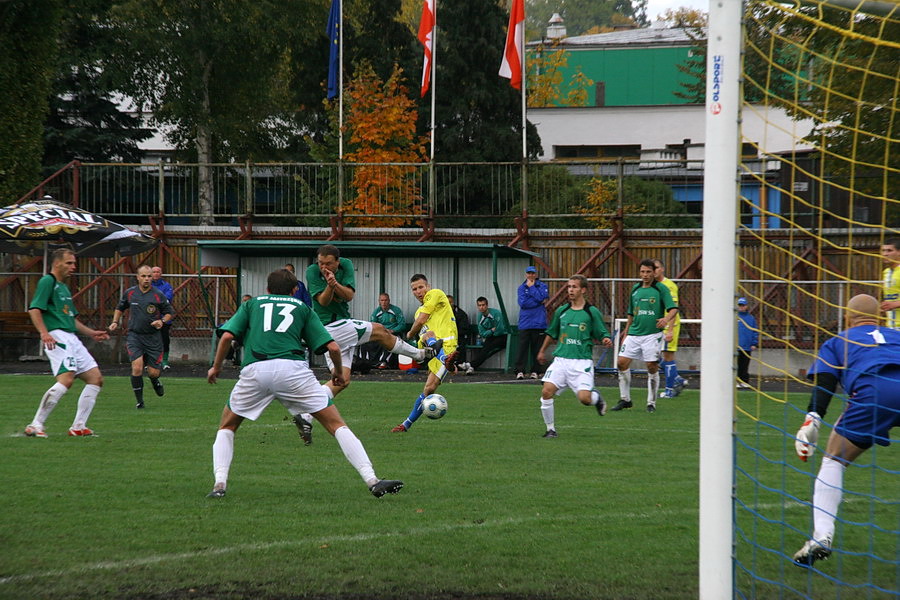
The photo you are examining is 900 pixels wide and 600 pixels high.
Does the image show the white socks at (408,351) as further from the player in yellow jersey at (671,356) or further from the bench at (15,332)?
the bench at (15,332)

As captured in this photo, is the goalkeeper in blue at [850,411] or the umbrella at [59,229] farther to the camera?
the umbrella at [59,229]

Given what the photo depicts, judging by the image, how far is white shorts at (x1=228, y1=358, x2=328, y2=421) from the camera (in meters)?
7.66

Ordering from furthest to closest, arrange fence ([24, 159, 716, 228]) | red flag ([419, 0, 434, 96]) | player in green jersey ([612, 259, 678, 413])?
red flag ([419, 0, 434, 96]), fence ([24, 159, 716, 228]), player in green jersey ([612, 259, 678, 413])

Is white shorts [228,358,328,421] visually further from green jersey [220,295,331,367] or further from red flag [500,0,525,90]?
red flag [500,0,525,90]

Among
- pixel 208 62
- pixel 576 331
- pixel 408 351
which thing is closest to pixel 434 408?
pixel 408 351

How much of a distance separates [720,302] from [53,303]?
8.46 meters

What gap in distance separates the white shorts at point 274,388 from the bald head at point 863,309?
3795 mm

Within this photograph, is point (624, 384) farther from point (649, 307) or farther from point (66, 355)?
point (66, 355)

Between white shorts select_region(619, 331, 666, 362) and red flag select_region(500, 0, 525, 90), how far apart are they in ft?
35.6

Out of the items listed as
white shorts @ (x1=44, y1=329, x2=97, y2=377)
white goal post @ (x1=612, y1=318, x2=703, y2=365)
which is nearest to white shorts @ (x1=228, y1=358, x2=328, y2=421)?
white shorts @ (x1=44, y1=329, x2=97, y2=377)

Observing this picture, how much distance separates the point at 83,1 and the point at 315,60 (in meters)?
9.55

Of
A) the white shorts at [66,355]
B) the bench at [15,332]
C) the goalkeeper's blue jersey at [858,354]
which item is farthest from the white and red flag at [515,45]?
the goalkeeper's blue jersey at [858,354]

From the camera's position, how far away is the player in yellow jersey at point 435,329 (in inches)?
486

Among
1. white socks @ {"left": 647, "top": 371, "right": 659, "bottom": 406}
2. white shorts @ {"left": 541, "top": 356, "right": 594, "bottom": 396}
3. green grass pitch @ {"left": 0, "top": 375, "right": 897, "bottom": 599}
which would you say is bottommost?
green grass pitch @ {"left": 0, "top": 375, "right": 897, "bottom": 599}
